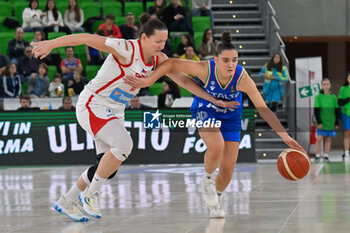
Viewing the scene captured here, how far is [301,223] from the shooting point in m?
6.87

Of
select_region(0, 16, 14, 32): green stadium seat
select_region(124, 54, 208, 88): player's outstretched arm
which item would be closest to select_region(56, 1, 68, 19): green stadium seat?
select_region(0, 16, 14, 32): green stadium seat

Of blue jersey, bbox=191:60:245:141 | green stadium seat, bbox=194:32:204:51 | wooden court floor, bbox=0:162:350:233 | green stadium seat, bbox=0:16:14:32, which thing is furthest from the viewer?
green stadium seat, bbox=0:16:14:32

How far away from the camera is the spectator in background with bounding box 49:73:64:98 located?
16.6 metres

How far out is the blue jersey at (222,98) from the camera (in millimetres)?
7469

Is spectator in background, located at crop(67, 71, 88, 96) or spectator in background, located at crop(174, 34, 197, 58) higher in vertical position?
spectator in background, located at crop(174, 34, 197, 58)

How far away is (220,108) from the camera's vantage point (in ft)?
24.7

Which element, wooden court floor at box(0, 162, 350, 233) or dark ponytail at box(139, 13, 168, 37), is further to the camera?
dark ponytail at box(139, 13, 168, 37)

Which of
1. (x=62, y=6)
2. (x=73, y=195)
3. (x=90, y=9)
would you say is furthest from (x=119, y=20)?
(x=73, y=195)

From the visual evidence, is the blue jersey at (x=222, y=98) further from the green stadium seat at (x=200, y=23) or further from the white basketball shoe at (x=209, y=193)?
the green stadium seat at (x=200, y=23)

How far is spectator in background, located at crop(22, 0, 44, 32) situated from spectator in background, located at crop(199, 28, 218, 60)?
14.8ft

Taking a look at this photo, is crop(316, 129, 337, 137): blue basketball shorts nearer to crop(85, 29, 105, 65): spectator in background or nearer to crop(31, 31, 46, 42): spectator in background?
crop(85, 29, 105, 65): spectator in background

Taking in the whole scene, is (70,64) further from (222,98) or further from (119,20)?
(222,98)

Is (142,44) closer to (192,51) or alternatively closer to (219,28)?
(192,51)

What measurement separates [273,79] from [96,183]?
10.3 meters
